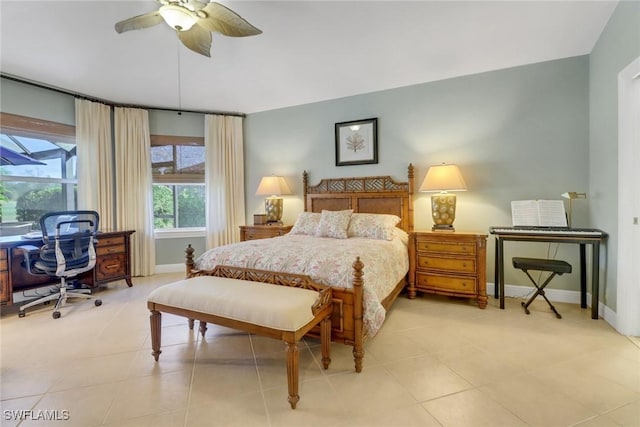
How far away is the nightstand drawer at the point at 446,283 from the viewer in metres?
3.15

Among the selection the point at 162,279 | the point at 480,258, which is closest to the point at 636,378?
the point at 480,258

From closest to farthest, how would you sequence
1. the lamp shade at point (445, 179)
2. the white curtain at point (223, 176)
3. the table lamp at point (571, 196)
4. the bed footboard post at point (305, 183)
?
1. the table lamp at point (571, 196)
2. the lamp shade at point (445, 179)
3. the bed footboard post at point (305, 183)
4. the white curtain at point (223, 176)

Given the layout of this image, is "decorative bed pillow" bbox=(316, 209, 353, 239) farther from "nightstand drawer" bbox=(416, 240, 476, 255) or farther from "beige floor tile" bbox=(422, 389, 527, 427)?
"beige floor tile" bbox=(422, 389, 527, 427)

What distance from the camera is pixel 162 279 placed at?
14.6 ft

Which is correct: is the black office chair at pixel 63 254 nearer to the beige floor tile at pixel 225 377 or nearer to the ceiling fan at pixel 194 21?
the beige floor tile at pixel 225 377

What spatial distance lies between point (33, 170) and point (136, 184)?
1.18 metres

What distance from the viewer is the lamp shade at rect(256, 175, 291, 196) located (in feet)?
14.8

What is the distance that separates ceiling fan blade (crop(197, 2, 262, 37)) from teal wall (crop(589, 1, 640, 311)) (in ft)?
9.94

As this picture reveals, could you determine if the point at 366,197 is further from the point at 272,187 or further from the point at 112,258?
the point at 112,258

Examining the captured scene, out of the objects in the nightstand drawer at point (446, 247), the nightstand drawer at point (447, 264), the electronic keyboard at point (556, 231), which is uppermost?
the electronic keyboard at point (556, 231)

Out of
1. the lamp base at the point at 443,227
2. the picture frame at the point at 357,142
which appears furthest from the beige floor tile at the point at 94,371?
the picture frame at the point at 357,142

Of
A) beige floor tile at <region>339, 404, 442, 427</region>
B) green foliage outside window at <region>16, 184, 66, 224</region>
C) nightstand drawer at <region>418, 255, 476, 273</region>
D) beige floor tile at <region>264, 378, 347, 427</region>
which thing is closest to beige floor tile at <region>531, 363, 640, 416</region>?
beige floor tile at <region>339, 404, 442, 427</region>

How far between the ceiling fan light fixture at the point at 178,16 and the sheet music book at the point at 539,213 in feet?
11.8

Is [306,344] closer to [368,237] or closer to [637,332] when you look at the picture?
[368,237]
